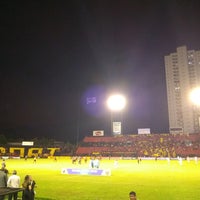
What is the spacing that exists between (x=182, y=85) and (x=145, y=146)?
210 feet

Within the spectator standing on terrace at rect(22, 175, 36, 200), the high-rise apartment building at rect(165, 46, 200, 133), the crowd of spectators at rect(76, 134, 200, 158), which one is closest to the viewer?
the spectator standing on terrace at rect(22, 175, 36, 200)

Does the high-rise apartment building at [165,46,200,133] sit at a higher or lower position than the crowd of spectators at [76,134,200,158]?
higher

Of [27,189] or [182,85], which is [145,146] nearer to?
[182,85]

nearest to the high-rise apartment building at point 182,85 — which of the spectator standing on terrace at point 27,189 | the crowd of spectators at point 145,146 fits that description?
the crowd of spectators at point 145,146

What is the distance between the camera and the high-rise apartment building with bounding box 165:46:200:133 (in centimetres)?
13075

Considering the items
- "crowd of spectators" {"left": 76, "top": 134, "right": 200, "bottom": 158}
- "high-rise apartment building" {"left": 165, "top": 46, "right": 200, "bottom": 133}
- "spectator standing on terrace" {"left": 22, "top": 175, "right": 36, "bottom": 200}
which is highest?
"high-rise apartment building" {"left": 165, "top": 46, "right": 200, "bottom": 133}

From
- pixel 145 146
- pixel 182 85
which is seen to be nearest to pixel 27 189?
pixel 145 146

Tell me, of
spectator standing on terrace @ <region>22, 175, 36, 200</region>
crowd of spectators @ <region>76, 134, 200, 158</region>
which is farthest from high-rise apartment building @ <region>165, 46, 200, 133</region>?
spectator standing on terrace @ <region>22, 175, 36, 200</region>

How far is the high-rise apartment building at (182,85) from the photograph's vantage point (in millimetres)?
130750

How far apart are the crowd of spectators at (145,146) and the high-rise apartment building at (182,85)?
1685 inches

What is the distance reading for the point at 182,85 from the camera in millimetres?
140250

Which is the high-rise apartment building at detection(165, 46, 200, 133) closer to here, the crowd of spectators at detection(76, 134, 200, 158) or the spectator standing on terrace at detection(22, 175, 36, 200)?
the crowd of spectators at detection(76, 134, 200, 158)

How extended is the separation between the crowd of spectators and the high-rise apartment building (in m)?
42.8

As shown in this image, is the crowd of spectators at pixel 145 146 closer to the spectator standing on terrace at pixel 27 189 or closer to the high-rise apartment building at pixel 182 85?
the high-rise apartment building at pixel 182 85
